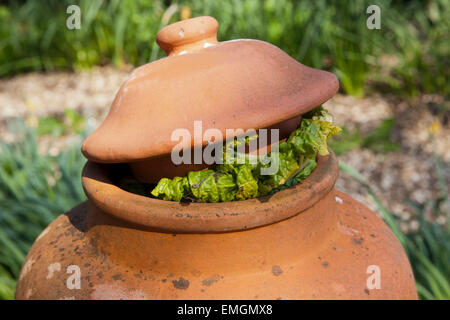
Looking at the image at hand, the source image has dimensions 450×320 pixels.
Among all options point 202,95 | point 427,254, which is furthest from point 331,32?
point 202,95

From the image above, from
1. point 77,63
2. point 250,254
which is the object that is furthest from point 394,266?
point 77,63

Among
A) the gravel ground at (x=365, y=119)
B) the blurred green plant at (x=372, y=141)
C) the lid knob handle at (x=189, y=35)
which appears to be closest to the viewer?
the lid knob handle at (x=189, y=35)

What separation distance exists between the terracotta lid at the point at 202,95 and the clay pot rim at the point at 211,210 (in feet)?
0.41

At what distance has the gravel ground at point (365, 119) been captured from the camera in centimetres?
338

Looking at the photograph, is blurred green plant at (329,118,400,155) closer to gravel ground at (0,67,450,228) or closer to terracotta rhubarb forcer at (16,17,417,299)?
gravel ground at (0,67,450,228)

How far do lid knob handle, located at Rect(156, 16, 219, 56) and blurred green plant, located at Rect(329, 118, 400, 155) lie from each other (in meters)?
2.47

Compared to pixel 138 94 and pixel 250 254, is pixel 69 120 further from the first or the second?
pixel 250 254

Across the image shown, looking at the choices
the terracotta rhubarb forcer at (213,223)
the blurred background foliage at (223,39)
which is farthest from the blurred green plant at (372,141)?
the terracotta rhubarb forcer at (213,223)

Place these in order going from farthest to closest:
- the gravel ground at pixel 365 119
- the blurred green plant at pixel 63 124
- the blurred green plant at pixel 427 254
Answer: the blurred green plant at pixel 63 124, the gravel ground at pixel 365 119, the blurred green plant at pixel 427 254

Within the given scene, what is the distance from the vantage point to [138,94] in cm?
129

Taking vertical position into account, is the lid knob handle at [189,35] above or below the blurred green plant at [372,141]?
above

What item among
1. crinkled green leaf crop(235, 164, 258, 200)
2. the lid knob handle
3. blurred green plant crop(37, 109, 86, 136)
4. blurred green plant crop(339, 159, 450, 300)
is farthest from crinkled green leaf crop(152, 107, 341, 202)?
blurred green plant crop(37, 109, 86, 136)

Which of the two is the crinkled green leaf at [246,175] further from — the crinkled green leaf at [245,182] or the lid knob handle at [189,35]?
the lid knob handle at [189,35]

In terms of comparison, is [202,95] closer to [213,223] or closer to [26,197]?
[213,223]
